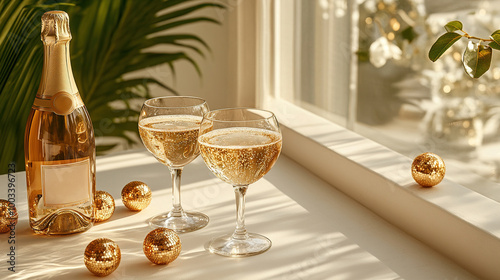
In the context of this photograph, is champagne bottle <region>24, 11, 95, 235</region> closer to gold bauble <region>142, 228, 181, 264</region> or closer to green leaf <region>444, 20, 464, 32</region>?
gold bauble <region>142, 228, 181, 264</region>

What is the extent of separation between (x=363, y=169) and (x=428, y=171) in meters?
0.15

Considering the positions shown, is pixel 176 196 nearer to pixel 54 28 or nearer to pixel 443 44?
pixel 54 28

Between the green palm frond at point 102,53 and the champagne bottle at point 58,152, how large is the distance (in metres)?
0.78

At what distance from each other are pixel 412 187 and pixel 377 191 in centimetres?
7

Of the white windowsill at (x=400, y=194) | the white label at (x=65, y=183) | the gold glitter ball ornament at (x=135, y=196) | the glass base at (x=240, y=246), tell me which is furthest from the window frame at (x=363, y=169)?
the white label at (x=65, y=183)

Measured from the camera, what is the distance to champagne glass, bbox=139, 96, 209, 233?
918mm

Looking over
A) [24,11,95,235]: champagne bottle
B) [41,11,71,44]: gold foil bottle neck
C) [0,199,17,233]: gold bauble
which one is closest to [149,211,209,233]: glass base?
[24,11,95,235]: champagne bottle

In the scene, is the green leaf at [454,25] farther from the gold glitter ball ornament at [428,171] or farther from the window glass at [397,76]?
the window glass at [397,76]

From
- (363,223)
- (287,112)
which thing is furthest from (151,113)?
(287,112)

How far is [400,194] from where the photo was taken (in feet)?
3.15

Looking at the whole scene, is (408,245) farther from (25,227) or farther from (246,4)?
(246,4)

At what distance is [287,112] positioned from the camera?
1.45 metres

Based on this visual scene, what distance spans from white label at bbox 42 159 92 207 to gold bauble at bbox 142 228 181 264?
15 centimetres

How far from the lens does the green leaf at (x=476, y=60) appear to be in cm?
64
